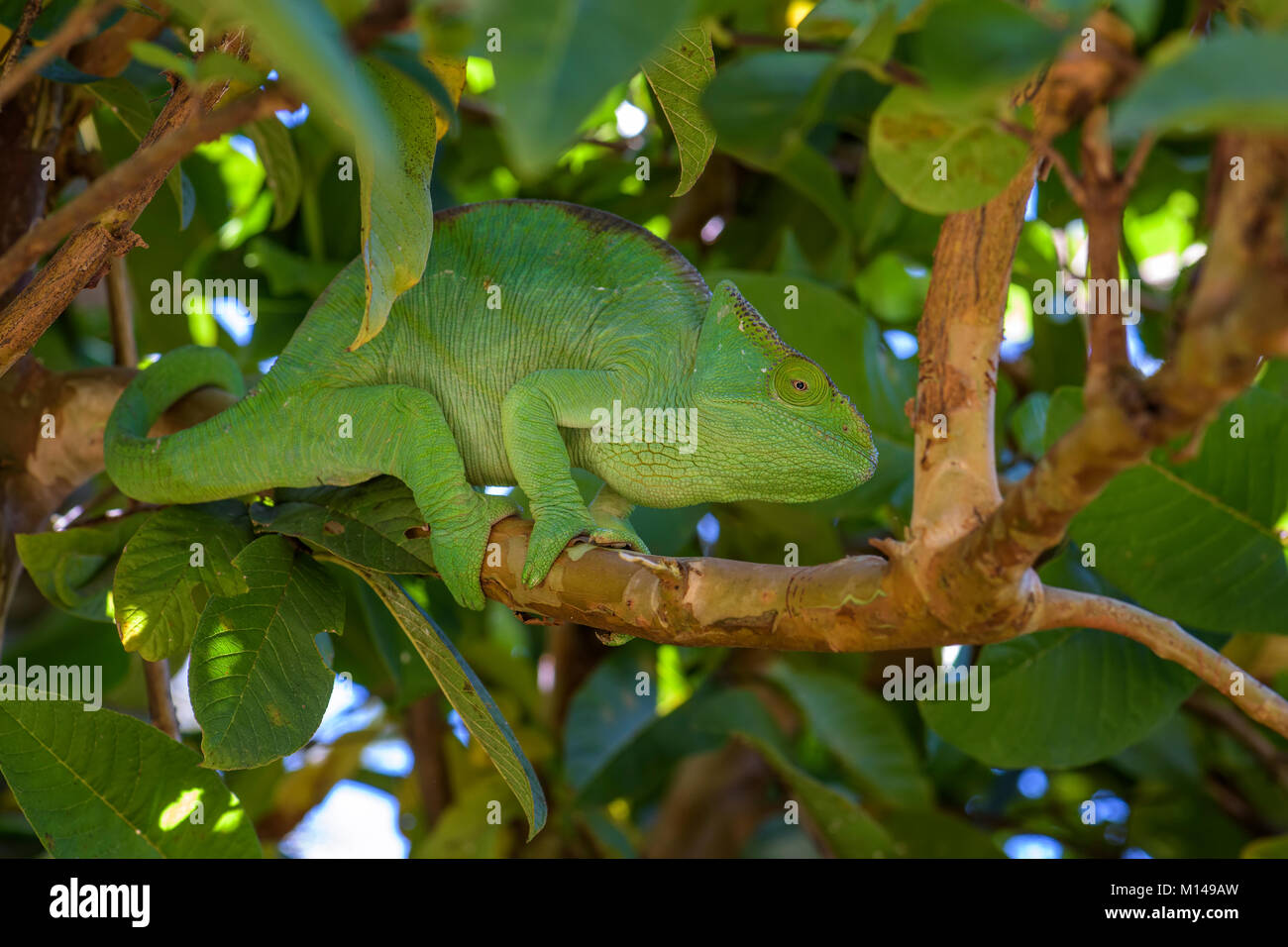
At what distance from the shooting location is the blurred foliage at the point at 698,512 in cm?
69

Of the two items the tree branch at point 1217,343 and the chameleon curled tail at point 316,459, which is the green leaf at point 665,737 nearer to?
the chameleon curled tail at point 316,459

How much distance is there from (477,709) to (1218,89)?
3.73 ft

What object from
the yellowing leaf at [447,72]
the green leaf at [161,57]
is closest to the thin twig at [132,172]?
the green leaf at [161,57]

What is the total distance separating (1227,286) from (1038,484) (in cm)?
24

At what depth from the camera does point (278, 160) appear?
6.31 feet

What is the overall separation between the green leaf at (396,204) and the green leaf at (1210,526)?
99cm

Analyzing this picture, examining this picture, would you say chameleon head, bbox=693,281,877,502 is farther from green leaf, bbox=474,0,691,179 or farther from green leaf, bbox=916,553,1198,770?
green leaf, bbox=474,0,691,179

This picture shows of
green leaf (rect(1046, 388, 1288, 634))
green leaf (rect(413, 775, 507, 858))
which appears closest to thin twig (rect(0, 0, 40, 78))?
green leaf (rect(1046, 388, 1288, 634))

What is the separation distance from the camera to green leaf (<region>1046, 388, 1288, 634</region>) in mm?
1694

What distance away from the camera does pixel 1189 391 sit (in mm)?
728

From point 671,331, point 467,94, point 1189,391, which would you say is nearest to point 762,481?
point 671,331

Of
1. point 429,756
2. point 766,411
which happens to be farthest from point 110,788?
point 429,756

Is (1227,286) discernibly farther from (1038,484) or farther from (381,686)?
(381,686)

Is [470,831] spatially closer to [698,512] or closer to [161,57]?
[698,512]
